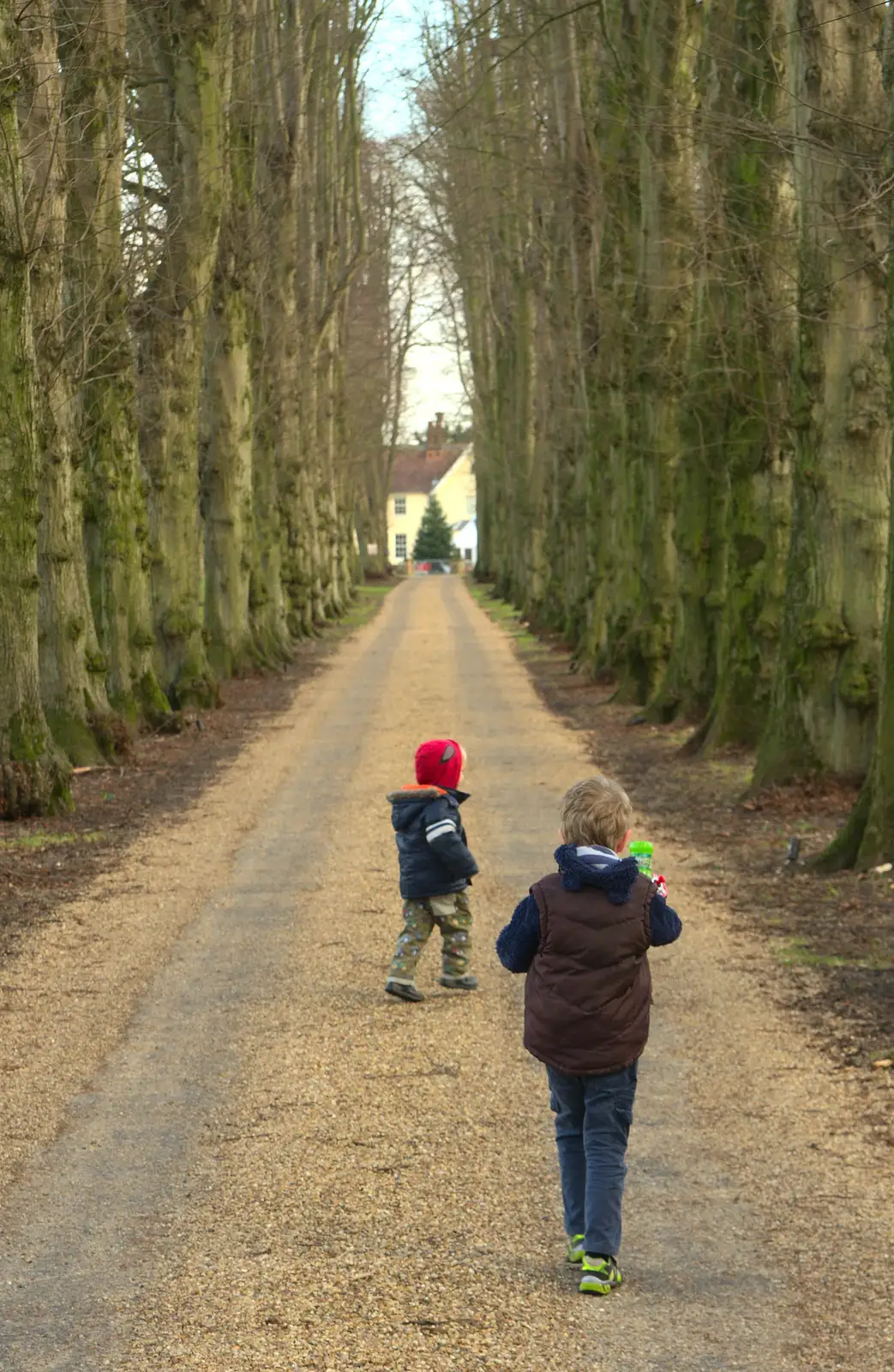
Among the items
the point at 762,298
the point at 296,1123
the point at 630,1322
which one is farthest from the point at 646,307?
the point at 630,1322

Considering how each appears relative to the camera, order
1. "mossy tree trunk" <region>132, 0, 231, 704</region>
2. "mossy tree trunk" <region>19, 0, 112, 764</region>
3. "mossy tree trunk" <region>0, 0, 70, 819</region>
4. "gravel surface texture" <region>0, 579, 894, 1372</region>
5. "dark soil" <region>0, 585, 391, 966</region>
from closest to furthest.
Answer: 1. "gravel surface texture" <region>0, 579, 894, 1372</region>
2. "dark soil" <region>0, 585, 391, 966</region>
3. "mossy tree trunk" <region>0, 0, 70, 819</region>
4. "mossy tree trunk" <region>19, 0, 112, 764</region>
5. "mossy tree trunk" <region>132, 0, 231, 704</region>

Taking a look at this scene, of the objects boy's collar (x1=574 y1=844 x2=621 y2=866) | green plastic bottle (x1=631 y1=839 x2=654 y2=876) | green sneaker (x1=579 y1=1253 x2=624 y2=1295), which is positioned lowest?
green sneaker (x1=579 y1=1253 x2=624 y2=1295)

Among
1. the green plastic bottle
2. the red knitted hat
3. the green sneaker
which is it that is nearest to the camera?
the green sneaker

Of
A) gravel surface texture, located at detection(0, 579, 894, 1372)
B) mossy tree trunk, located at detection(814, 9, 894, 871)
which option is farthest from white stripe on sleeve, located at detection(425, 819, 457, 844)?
mossy tree trunk, located at detection(814, 9, 894, 871)

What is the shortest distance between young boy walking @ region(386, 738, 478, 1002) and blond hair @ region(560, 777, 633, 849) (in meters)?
3.28

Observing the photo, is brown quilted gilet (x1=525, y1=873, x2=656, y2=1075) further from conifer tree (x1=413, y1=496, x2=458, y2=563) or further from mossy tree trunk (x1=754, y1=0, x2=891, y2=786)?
conifer tree (x1=413, y1=496, x2=458, y2=563)

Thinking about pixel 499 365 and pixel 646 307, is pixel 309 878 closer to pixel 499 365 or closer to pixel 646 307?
pixel 646 307

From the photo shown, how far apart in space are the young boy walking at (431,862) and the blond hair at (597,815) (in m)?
3.28

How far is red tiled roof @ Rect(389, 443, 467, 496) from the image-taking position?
520 ft

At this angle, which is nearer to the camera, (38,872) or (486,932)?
(486,932)

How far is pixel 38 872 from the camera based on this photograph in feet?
43.0

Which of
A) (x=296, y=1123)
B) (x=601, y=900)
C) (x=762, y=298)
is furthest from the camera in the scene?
(x=762, y=298)

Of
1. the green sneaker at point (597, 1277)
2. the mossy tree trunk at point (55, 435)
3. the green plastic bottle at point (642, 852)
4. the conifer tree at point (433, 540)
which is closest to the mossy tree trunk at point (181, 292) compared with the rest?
the mossy tree trunk at point (55, 435)

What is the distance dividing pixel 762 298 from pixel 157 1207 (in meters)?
13.0
